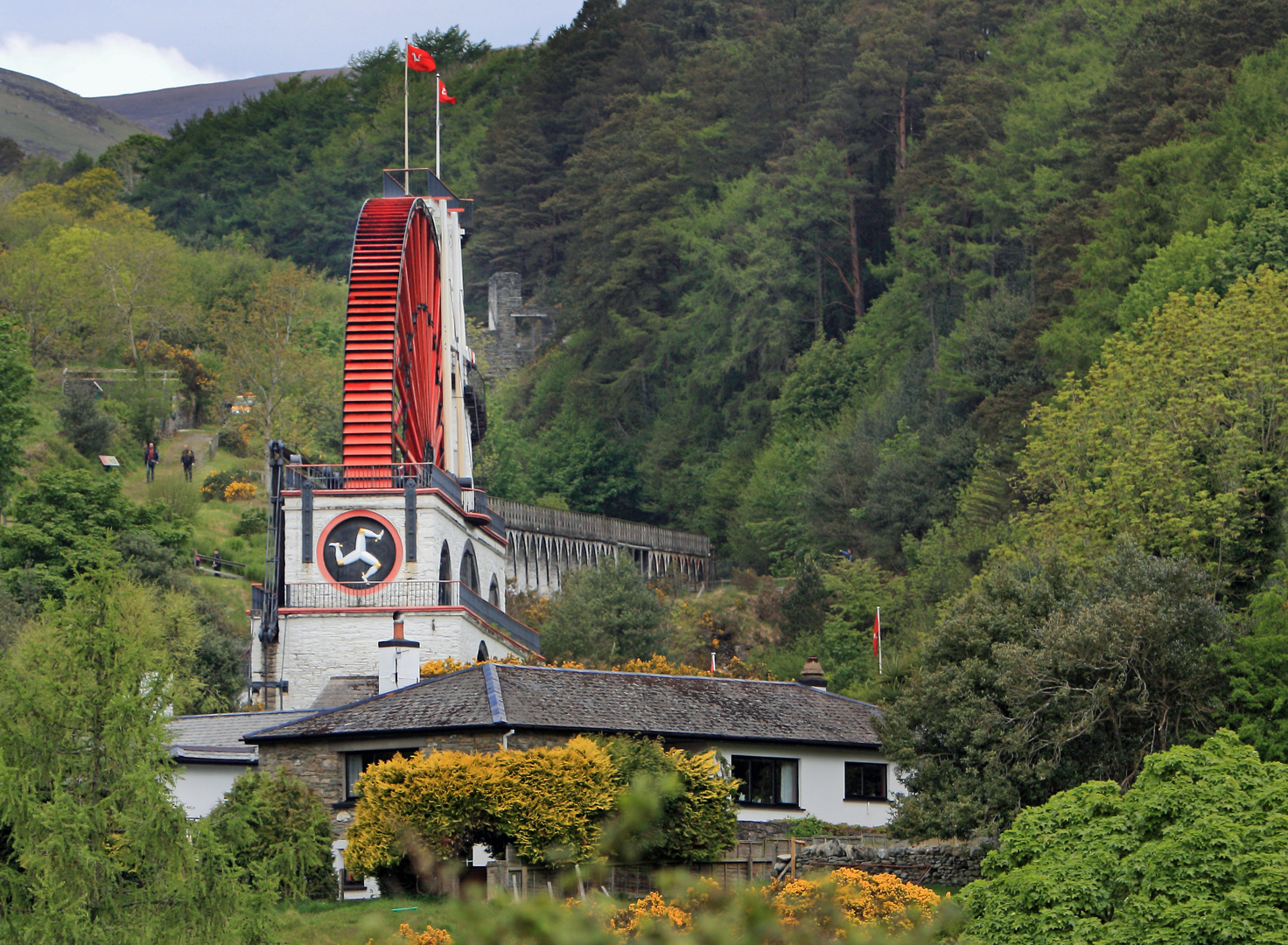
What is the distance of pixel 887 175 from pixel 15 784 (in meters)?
78.4

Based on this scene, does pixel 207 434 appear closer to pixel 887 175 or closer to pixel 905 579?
pixel 887 175

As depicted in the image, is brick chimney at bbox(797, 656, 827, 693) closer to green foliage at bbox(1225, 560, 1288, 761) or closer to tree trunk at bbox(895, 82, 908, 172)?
green foliage at bbox(1225, 560, 1288, 761)

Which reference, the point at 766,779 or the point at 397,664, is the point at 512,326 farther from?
the point at 766,779

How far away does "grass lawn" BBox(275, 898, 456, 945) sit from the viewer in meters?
22.3

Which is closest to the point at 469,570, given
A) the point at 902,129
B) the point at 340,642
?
the point at 340,642

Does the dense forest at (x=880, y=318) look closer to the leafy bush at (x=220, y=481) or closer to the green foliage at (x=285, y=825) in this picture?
the leafy bush at (x=220, y=481)

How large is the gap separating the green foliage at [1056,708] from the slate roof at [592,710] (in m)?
2.62

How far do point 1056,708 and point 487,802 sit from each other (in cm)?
982

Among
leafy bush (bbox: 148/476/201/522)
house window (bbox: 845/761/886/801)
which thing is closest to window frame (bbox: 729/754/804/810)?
house window (bbox: 845/761/886/801)

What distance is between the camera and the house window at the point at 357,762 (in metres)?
31.8

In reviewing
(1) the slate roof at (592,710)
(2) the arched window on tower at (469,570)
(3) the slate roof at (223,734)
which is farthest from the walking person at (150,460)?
(1) the slate roof at (592,710)

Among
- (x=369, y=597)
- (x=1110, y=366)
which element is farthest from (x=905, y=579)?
(x=369, y=597)

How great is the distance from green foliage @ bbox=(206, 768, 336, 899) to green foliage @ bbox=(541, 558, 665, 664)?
2124 centimetres

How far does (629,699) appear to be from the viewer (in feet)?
112
